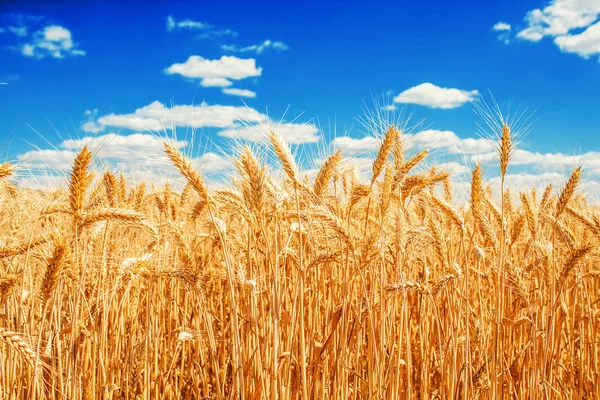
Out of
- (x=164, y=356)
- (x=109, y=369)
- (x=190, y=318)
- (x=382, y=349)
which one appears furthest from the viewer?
(x=190, y=318)

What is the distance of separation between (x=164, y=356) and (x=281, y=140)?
1.75 metres

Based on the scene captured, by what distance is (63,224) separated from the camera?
325cm

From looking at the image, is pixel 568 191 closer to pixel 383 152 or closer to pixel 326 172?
pixel 383 152

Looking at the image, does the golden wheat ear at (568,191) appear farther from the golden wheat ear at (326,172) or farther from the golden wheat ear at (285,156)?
the golden wheat ear at (285,156)

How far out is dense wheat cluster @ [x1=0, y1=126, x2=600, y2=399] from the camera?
A: 2242 millimetres

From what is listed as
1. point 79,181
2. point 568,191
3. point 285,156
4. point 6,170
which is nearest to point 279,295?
point 285,156

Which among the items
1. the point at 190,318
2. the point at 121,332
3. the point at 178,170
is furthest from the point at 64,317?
the point at 178,170

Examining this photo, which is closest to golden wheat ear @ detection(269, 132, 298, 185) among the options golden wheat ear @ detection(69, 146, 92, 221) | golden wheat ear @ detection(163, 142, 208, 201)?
golden wheat ear @ detection(163, 142, 208, 201)

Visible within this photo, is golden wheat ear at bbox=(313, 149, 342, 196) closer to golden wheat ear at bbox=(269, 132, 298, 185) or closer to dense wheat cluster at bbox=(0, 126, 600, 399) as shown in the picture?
dense wheat cluster at bbox=(0, 126, 600, 399)

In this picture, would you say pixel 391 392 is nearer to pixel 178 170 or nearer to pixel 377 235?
pixel 377 235

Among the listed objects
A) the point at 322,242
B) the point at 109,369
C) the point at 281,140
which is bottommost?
the point at 109,369

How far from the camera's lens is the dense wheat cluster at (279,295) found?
2.24m

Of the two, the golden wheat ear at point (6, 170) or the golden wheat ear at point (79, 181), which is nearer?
the golden wheat ear at point (79, 181)

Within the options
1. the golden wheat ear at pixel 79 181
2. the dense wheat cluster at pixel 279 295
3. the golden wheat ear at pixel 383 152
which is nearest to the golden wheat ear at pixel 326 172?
the dense wheat cluster at pixel 279 295
